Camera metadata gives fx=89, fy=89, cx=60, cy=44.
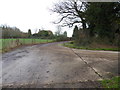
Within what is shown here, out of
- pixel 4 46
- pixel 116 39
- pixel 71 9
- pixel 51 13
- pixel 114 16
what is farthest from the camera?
pixel 51 13

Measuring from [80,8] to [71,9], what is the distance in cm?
173

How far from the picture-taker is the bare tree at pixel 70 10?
1523 cm

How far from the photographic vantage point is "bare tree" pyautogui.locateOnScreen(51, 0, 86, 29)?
50.0ft

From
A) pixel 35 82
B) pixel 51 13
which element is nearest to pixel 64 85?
pixel 35 82

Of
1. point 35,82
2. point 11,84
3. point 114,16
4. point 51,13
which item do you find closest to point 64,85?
point 35,82

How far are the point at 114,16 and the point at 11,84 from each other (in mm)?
6545

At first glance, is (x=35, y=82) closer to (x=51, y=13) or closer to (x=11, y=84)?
(x=11, y=84)

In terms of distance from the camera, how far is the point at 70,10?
16438 mm

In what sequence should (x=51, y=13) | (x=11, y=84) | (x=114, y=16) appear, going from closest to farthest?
(x=11, y=84)
(x=114, y=16)
(x=51, y=13)

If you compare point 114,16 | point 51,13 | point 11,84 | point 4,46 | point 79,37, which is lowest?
point 11,84

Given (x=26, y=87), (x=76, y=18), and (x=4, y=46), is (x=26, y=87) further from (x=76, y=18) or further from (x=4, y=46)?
(x=76, y=18)

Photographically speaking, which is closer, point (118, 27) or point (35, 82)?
point (35, 82)

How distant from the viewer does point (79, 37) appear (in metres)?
12.3

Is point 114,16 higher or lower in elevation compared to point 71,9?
lower
